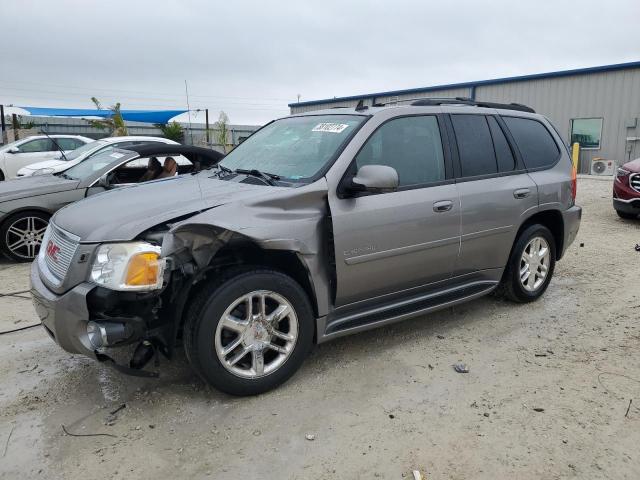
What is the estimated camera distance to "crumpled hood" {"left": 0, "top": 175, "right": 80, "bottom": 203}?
6191mm

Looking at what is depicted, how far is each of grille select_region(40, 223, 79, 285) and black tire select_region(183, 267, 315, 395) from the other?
760 millimetres

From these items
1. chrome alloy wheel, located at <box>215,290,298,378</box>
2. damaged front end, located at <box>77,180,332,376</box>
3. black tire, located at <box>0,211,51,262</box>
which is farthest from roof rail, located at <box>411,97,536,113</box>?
black tire, located at <box>0,211,51,262</box>

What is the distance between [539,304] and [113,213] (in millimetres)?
3841

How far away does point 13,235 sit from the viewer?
6312mm

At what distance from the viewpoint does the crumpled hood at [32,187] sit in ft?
20.3

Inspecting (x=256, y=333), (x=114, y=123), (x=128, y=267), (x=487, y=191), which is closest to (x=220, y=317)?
(x=256, y=333)

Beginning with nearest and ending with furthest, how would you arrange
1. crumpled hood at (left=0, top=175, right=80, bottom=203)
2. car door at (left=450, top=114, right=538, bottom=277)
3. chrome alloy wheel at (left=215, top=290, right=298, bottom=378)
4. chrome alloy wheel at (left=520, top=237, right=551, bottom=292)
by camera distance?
chrome alloy wheel at (left=215, top=290, right=298, bottom=378), car door at (left=450, top=114, right=538, bottom=277), chrome alloy wheel at (left=520, top=237, right=551, bottom=292), crumpled hood at (left=0, top=175, right=80, bottom=203)

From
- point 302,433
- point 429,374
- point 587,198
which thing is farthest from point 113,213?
point 587,198

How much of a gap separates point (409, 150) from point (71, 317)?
99.2 inches

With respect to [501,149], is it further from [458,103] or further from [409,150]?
[409,150]

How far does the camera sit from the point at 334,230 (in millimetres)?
3295

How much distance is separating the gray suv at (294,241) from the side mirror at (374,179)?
1cm

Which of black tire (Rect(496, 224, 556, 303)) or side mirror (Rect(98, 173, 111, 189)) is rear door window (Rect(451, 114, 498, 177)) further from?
side mirror (Rect(98, 173, 111, 189))

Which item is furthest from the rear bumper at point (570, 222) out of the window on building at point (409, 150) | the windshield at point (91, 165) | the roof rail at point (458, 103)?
the windshield at point (91, 165)
